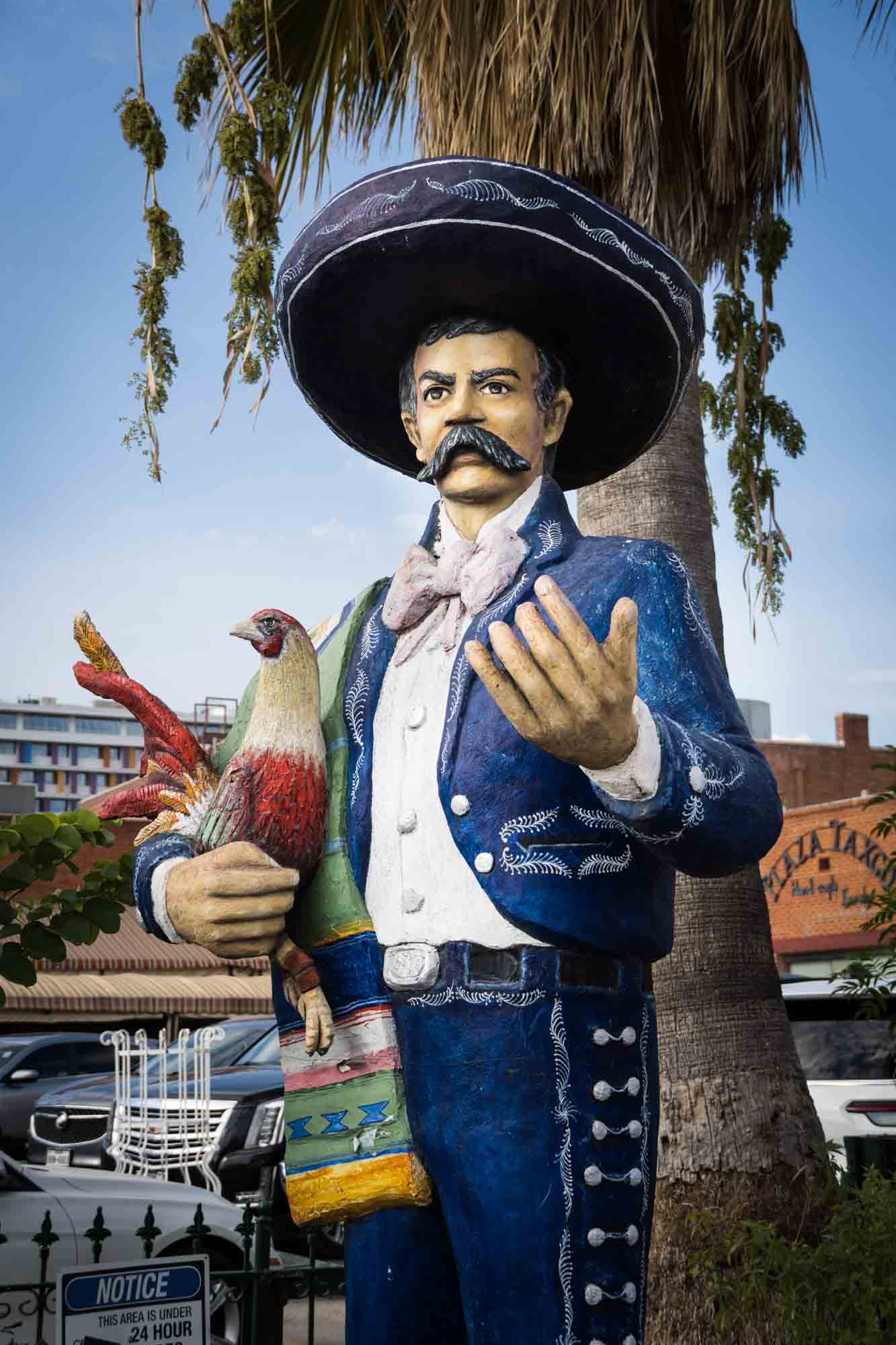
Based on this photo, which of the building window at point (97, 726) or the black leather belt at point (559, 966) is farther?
the building window at point (97, 726)

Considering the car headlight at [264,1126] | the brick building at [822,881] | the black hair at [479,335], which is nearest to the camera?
the black hair at [479,335]

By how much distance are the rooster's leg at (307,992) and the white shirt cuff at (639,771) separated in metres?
0.66

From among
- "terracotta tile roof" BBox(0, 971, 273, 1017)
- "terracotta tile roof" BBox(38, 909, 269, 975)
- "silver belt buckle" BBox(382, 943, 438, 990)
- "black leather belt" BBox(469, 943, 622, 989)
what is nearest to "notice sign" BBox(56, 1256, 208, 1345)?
"silver belt buckle" BBox(382, 943, 438, 990)

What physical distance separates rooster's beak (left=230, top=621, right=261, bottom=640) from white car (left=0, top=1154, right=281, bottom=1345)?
4.10 metres

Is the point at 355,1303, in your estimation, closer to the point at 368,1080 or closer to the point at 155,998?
the point at 368,1080

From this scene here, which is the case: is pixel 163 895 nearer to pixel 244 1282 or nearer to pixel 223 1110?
pixel 244 1282

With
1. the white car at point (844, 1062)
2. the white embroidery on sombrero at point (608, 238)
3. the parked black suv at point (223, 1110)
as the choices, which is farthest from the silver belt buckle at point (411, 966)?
the parked black suv at point (223, 1110)

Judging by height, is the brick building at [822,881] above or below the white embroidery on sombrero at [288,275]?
below

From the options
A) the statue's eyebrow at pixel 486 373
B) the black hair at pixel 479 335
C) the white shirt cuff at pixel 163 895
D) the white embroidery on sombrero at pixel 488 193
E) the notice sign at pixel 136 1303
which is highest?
the white embroidery on sombrero at pixel 488 193

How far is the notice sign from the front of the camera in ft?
9.37

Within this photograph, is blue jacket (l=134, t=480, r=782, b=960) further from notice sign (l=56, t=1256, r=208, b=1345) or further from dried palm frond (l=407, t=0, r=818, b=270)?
dried palm frond (l=407, t=0, r=818, b=270)

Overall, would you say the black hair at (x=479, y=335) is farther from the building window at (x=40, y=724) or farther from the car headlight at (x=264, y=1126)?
the building window at (x=40, y=724)

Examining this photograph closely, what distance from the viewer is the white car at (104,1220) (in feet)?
19.7

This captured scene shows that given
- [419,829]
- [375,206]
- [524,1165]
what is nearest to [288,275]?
[375,206]
